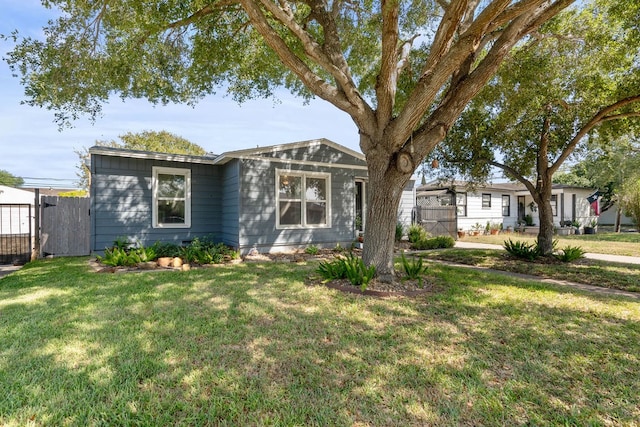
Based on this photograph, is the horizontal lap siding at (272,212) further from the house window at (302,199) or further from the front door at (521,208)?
the front door at (521,208)

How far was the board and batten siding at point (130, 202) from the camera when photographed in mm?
8422

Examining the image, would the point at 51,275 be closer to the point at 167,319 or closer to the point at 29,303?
the point at 29,303

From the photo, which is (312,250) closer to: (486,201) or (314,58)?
(314,58)

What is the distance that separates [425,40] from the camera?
8.27m

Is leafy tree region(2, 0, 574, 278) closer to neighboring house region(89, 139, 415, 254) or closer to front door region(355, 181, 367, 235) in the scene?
neighboring house region(89, 139, 415, 254)

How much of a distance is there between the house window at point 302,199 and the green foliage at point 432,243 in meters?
3.53

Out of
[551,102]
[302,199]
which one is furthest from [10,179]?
[551,102]

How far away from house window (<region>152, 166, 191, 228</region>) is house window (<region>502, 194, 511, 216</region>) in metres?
19.4

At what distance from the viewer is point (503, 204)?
20500 millimetres

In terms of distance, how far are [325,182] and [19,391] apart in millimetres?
8861

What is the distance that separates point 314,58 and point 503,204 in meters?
19.6

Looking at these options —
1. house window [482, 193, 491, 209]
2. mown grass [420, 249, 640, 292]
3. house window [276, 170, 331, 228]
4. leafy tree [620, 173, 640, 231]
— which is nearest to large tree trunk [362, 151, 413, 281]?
mown grass [420, 249, 640, 292]

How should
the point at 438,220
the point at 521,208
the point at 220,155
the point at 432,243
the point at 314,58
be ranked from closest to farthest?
the point at 314,58, the point at 220,155, the point at 432,243, the point at 438,220, the point at 521,208

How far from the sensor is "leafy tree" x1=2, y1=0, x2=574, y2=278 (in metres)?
4.79
